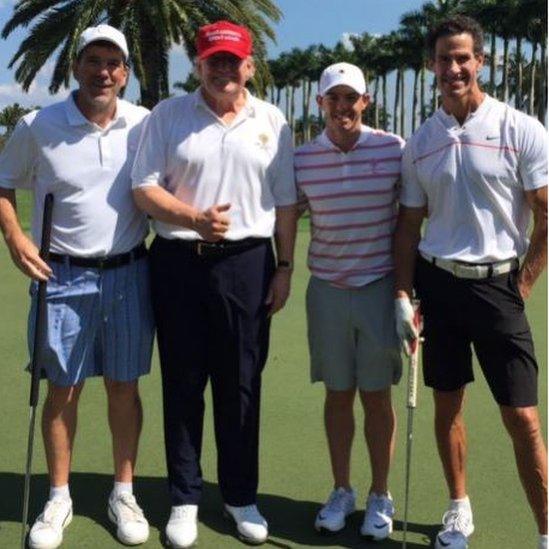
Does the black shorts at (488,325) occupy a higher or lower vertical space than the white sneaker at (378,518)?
higher

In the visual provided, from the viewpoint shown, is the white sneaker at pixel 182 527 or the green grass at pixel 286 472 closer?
the white sneaker at pixel 182 527

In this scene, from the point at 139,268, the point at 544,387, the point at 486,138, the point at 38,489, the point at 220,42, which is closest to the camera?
the point at 486,138

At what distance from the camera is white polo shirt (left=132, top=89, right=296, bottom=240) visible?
12.6ft

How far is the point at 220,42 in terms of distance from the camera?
151 inches

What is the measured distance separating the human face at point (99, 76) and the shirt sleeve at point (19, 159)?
0.89 feet

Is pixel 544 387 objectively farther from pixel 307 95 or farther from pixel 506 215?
pixel 307 95

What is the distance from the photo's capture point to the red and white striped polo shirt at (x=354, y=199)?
13.0ft

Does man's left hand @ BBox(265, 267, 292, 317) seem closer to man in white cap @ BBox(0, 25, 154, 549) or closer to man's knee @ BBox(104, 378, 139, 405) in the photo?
man in white cap @ BBox(0, 25, 154, 549)

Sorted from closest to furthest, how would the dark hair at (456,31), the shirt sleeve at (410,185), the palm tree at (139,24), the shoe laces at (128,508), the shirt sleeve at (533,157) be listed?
the shirt sleeve at (533,157) < the dark hair at (456,31) < the shirt sleeve at (410,185) < the shoe laces at (128,508) < the palm tree at (139,24)

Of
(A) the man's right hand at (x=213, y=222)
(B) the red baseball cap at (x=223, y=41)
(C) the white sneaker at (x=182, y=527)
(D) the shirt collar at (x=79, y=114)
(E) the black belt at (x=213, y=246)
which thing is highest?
(B) the red baseball cap at (x=223, y=41)

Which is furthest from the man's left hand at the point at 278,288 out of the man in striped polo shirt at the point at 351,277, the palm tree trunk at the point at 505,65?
the palm tree trunk at the point at 505,65

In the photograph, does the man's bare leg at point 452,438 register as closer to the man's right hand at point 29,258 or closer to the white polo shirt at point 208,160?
the white polo shirt at point 208,160

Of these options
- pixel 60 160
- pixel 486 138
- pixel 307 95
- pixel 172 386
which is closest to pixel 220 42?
pixel 60 160

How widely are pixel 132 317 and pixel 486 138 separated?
1687mm
